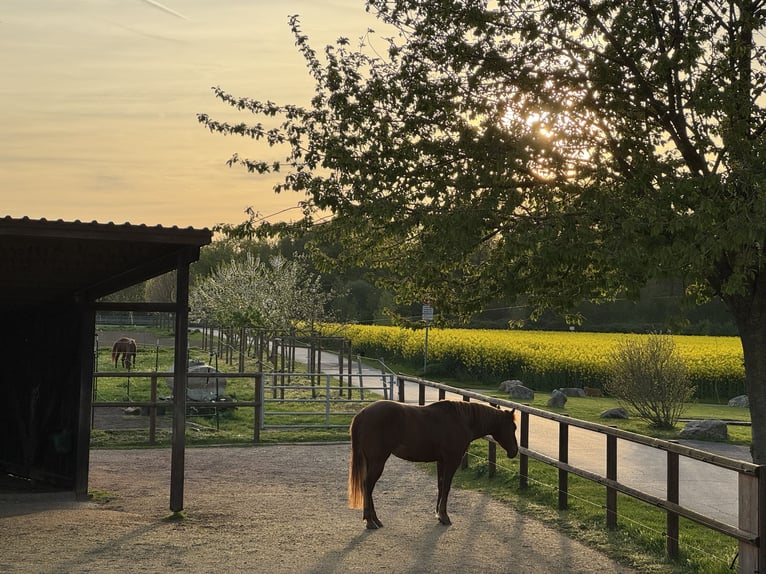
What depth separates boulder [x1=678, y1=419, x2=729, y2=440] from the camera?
773 inches

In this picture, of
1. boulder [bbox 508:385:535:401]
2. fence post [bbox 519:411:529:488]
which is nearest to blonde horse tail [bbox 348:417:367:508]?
fence post [bbox 519:411:529:488]

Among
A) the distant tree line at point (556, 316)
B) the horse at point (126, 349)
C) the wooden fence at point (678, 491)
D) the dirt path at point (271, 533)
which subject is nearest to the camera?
the wooden fence at point (678, 491)

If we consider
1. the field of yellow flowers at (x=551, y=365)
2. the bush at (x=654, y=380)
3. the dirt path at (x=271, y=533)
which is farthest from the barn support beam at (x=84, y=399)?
the field of yellow flowers at (x=551, y=365)

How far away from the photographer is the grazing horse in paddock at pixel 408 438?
968cm

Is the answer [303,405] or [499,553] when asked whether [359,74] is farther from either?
[303,405]

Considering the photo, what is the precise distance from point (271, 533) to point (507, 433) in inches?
110

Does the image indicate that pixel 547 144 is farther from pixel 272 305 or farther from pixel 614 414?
pixel 272 305

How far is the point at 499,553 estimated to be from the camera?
8.66 metres

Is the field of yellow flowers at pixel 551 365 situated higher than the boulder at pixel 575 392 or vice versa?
the field of yellow flowers at pixel 551 365

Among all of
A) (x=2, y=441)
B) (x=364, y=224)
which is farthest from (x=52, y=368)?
(x=364, y=224)

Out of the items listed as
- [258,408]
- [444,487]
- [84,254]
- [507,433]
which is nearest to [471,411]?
[507,433]

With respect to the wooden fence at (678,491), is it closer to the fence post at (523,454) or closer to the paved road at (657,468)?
the fence post at (523,454)

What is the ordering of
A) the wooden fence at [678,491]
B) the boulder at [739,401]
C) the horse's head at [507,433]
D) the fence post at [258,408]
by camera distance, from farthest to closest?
the boulder at [739,401]
the fence post at [258,408]
the horse's head at [507,433]
the wooden fence at [678,491]

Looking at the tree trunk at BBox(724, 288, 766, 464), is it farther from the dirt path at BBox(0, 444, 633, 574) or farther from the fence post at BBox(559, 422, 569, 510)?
the dirt path at BBox(0, 444, 633, 574)
